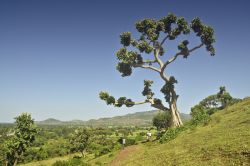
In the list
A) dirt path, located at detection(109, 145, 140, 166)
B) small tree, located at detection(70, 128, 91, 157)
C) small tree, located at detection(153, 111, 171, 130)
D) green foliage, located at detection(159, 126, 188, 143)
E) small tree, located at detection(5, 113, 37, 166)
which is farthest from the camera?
small tree, located at detection(153, 111, 171, 130)

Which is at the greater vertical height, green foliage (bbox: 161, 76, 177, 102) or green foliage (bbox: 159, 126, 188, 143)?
green foliage (bbox: 161, 76, 177, 102)

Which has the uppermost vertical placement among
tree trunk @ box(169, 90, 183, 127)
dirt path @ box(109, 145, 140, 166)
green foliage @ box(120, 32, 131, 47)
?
green foliage @ box(120, 32, 131, 47)

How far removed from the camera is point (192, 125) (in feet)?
135

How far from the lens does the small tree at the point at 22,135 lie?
196 ft

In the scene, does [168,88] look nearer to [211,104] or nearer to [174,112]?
[174,112]

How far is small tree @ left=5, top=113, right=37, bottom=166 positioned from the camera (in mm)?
59594

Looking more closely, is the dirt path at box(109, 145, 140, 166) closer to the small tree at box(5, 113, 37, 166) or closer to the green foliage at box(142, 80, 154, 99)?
the green foliage at box(142, 80, 154, 99)

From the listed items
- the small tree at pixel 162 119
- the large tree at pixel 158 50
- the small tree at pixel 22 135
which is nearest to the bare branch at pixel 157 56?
the large tree at pixel 158 50

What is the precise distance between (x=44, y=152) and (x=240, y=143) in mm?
107689

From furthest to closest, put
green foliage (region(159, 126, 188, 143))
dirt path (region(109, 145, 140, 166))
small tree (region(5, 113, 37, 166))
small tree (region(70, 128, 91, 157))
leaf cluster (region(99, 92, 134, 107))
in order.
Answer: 1. small tree (region(70, 128, 91, 157))
2. small tree (region(5, 113, 37, 166))
3. leaf cluster (region(99, 92, 134, 107))
4. green foliage (region(159, 126, 188, 143))
5. dirt path (region(109, 145, 140, 166))

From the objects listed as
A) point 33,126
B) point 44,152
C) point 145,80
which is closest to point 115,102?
point 145,80

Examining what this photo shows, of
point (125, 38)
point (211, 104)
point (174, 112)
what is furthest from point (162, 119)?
point (125, 38)

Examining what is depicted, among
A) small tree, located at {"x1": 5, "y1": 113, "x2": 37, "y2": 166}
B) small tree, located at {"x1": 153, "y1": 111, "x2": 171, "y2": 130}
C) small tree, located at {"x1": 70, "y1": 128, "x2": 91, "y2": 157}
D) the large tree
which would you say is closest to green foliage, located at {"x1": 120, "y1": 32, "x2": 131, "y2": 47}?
the large tree

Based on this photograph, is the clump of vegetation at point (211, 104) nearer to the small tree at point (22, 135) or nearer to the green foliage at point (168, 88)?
the green foliage at point (168, 88)
